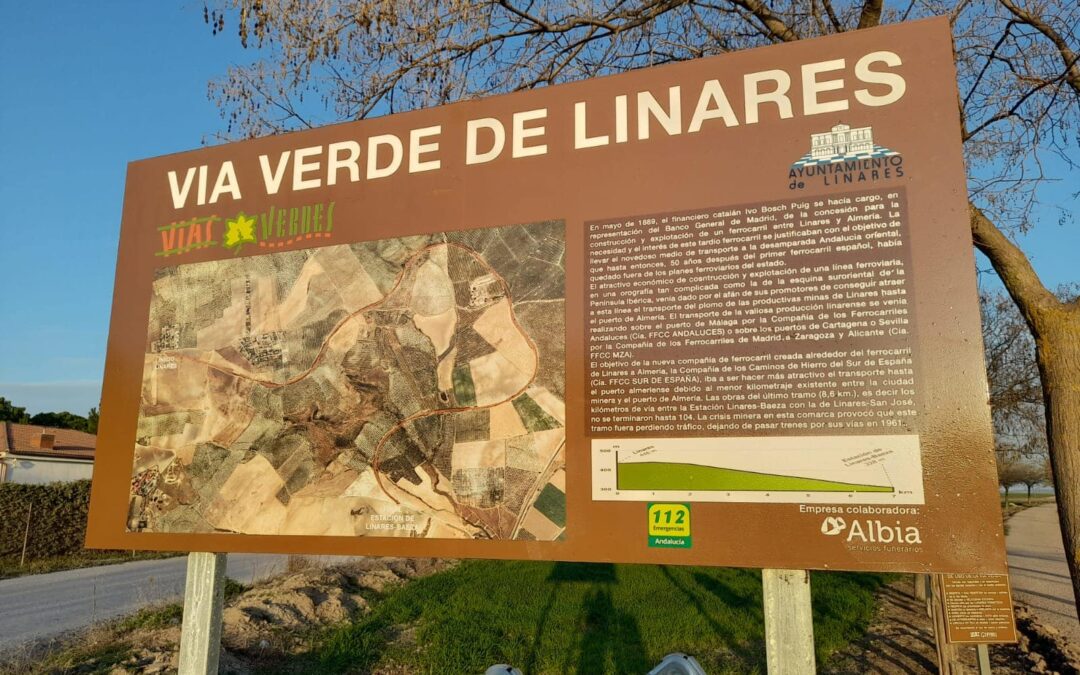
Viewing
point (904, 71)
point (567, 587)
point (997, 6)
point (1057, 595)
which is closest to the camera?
point (904, 71)

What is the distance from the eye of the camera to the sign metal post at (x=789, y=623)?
9.80 feet

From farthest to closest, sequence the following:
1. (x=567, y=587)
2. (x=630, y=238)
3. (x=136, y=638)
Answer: (x=567, y=587) → (x=136, y=638) → (x=630, y=238)

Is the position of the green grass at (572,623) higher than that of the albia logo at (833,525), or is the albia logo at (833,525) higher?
the albia logo at (833,525)

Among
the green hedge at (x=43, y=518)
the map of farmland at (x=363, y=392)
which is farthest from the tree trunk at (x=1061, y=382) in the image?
the green hedge at (x=43, y=518)

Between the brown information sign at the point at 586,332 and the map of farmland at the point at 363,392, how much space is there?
0.05 feet

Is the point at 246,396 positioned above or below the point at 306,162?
below

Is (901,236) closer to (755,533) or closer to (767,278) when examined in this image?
(767,278)

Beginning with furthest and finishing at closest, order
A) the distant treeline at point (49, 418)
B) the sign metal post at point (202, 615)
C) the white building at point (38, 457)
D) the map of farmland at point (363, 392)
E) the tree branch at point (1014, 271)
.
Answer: the distant treeline at point (49, 418) → the white building at point (38, 457) → the tree branch at point (1014, 271) → the sign metal post at point (202, 615) → the map of farmland at point (363, 392)

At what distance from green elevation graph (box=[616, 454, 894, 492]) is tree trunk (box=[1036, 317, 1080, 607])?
3662 mm

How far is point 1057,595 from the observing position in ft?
48.4

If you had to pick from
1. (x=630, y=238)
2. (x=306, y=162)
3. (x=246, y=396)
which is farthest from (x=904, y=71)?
(x=246, y=396)

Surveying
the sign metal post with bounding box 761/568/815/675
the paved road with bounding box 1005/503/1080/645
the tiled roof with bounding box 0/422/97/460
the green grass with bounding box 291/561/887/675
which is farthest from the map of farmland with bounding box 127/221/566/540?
the tiled roof with bounding box 0/422/97/460

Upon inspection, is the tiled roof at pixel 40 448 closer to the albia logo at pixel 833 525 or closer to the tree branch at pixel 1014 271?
the tree branch at pixel 1014 271

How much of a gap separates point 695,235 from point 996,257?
462cm
